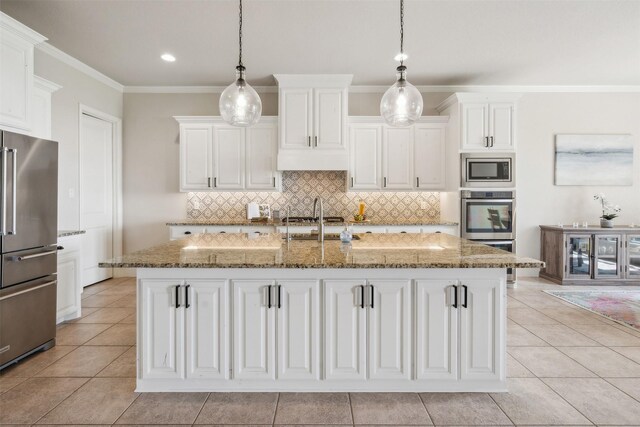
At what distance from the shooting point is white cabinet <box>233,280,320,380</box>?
2.29 m

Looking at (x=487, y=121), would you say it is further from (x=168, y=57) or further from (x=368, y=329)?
(x=168, y=57)

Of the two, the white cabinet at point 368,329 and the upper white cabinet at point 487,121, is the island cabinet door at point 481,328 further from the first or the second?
the upper white cabinet at point 487,121

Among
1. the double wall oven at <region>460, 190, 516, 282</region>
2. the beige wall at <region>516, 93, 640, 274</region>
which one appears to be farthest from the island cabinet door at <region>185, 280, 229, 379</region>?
the beige wall at <region>516, 93, 640, 274</region>

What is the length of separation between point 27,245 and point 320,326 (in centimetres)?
225

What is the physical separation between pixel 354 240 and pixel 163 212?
3706mm

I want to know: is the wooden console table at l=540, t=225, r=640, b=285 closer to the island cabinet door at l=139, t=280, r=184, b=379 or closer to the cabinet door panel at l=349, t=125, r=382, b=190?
the cabinet door panel at l=349, t=125, r=382, b=190

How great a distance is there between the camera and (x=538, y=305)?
4352 millimetres

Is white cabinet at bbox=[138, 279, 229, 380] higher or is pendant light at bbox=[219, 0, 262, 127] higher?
pendant light at bbox=[219, 0, 262, 127]

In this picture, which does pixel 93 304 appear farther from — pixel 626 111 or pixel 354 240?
pixel 626 111

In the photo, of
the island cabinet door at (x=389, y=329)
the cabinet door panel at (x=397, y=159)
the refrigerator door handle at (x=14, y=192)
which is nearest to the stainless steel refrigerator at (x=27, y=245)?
the refrigerator door handle at (x=14, y=192)

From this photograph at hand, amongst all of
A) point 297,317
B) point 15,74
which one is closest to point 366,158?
point 297,317

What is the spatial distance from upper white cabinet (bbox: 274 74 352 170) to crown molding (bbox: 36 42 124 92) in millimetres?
2435

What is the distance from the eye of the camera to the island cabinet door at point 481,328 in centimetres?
229

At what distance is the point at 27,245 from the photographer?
282 cm
